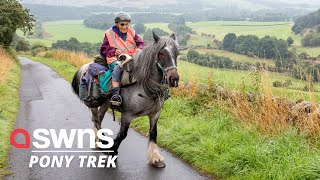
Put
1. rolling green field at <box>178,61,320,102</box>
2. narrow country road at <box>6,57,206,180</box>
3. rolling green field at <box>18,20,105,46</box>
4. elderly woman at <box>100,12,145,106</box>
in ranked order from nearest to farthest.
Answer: narrow country road at <box>6,57,206,180</box> → elderly woman at <box>100,12,145,106</box> → rolling green field at <box>178,61,320,102</box> → rolling green field at <box>18,20,105,46</box>

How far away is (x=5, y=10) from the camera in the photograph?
2481cm

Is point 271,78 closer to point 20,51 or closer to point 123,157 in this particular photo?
point 123,157

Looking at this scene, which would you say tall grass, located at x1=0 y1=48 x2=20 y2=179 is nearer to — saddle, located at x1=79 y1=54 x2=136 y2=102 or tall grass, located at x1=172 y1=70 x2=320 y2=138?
saddle, located at x1=79 y1=54 x2=136 y2=102

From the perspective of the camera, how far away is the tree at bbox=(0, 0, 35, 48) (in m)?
24.6

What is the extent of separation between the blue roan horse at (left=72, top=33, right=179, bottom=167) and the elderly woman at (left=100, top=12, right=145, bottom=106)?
0.83 ft

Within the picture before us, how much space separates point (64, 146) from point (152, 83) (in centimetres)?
273

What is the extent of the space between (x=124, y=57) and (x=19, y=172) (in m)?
2.53

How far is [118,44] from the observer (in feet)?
20.1

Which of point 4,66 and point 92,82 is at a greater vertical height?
point 92,82

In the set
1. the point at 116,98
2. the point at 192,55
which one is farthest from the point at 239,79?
the point at 192,55

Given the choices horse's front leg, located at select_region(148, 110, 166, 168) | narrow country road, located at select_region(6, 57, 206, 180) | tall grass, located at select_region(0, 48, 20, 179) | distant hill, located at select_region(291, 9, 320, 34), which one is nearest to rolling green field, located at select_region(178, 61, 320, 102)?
horse's front leg, located at select_region(148, 110, 166, 168)

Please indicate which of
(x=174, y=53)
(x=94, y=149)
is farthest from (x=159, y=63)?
(x=94, y=149)

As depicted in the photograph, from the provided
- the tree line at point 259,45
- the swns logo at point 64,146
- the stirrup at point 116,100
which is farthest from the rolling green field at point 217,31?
the stirrup at point 116,100

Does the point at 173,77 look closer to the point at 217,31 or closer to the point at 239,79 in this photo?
the point at 239,79
